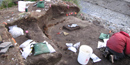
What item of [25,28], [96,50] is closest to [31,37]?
[25,28]

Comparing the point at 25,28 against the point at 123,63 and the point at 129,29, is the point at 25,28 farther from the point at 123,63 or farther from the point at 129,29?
the point at 129,29

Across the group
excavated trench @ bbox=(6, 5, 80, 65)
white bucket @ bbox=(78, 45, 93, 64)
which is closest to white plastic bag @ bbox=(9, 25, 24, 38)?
excavated trench @ bbox=(6, 5, 80, 65)

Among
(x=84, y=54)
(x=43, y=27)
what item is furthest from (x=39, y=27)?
(x=84, y=54)

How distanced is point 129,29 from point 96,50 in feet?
15.5

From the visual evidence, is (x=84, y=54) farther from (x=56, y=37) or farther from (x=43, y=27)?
(x=43, y=27)

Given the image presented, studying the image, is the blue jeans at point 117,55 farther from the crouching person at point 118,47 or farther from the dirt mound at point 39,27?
the dirt mound at point 39,27

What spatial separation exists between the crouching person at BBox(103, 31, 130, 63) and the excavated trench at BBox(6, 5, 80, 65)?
180 cm

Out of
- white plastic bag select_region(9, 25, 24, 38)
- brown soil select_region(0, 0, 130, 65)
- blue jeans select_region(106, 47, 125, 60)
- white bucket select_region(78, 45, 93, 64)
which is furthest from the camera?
white plastic bag select_region(9, 25, 24, 38)

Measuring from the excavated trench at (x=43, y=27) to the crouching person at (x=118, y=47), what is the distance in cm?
180

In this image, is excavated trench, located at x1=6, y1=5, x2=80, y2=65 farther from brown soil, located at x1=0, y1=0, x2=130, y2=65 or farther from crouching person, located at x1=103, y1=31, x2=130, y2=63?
crouching person, located at x1=103, y1=31, x2=130, y2=63

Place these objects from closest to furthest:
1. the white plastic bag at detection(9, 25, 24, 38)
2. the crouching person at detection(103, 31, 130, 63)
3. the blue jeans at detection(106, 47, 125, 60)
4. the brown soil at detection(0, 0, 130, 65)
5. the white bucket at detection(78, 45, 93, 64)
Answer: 1. the brown soil at detection(0, 0, 130, 65)
2. the white bucket at detection(78, 45, 93, 64)
3. the crouching person at detection(103, 31, 130, 63)
4. the blue jeans at detection(106, 47, 125, 60)
5. the white plastic bag at detection(9, 25, 24, 38)

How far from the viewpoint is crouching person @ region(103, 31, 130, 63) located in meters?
3.64

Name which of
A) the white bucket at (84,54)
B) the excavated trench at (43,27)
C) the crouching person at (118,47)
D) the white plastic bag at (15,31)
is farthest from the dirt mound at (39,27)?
the crouching person at (118,47)

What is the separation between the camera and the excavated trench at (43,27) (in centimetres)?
322
